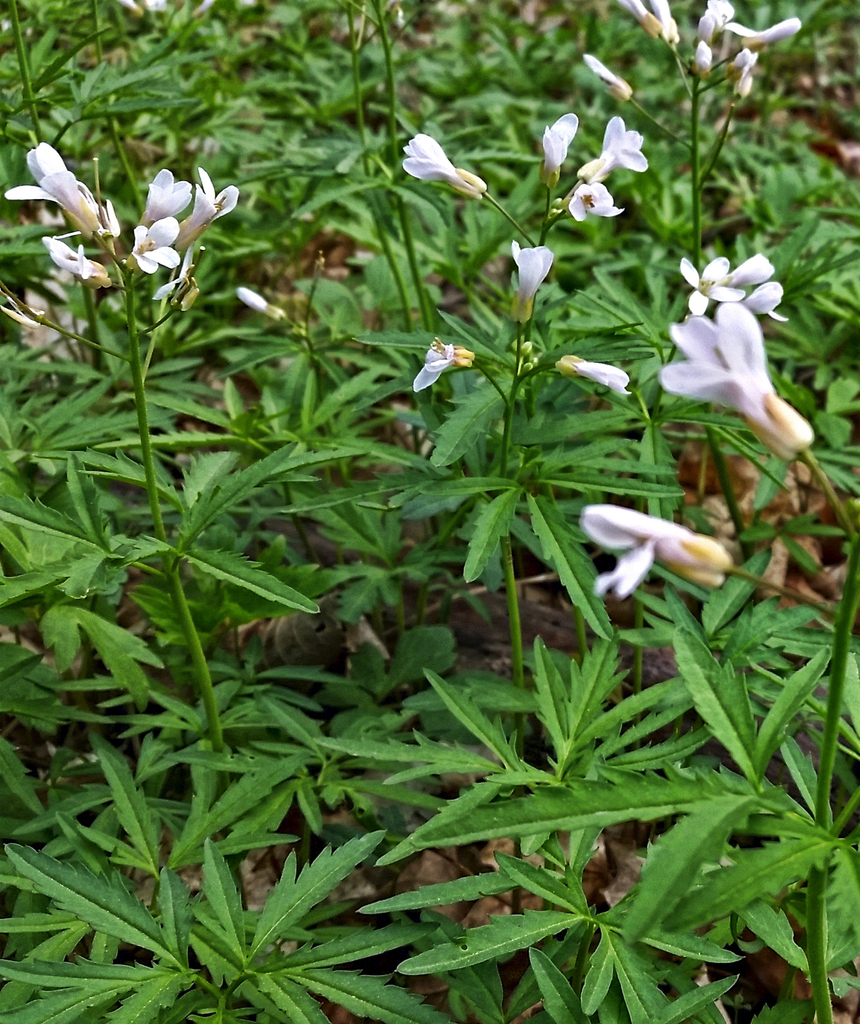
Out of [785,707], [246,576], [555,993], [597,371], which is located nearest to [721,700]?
[785,707]

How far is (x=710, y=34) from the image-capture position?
198 centimetres

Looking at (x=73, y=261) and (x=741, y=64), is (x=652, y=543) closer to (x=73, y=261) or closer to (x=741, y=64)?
(x=73, y=261)

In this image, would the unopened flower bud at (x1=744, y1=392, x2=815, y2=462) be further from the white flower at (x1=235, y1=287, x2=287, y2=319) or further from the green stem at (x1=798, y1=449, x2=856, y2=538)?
the white flower at (x1=235, y1=287, x2=287, y2=319)

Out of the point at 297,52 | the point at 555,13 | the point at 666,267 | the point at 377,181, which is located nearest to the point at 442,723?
the point at 377,181

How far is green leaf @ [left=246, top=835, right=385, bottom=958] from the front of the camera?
1.42m

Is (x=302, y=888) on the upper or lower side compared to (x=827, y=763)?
lower

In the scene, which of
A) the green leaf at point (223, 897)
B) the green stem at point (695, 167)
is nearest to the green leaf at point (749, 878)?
the green leaf at point (223, 897)

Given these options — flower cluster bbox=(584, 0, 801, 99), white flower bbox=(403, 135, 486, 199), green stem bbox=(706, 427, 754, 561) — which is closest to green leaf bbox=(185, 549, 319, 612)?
white flower bbox=(403, 135, 486, 199)

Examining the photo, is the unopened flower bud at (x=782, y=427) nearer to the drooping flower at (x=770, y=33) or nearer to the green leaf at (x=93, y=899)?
the green leaf at (x=93, y=899)

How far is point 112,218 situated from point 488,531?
820 mm

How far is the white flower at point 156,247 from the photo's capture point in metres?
1.40

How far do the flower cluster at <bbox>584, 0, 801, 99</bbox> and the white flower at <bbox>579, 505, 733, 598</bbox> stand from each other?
1417mm

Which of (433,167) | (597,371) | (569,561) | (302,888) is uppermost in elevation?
(433,167)

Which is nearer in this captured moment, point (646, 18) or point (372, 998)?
point (372, 998)
